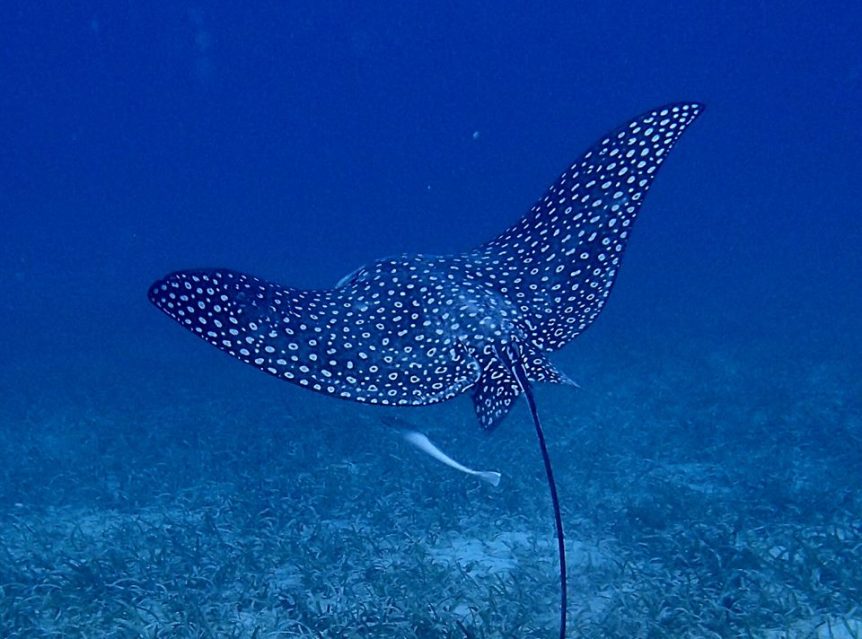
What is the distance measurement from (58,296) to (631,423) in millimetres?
22111

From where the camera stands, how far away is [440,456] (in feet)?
13.6

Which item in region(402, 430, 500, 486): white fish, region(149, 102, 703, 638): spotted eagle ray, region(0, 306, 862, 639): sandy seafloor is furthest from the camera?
region(0, 306, 862, 639): sandy seafloor

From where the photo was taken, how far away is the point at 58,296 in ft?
76.6

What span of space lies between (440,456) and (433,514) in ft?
9.02

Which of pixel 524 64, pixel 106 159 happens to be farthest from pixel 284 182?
pixel 524 64

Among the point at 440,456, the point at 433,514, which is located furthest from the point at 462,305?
the point at 433,514

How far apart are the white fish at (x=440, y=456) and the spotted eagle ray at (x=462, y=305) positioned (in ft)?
0.80

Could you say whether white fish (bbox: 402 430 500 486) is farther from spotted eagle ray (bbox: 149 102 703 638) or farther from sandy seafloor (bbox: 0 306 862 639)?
sandy seafloor (bbox: 0 306 862 639)

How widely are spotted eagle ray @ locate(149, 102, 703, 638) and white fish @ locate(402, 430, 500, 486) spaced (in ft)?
0.80

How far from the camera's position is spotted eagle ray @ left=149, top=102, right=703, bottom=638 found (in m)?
4.42

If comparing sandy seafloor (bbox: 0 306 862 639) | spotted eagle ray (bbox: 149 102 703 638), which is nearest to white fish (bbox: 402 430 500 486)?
spotted eagle ray (bbox: 149 102 703 638)

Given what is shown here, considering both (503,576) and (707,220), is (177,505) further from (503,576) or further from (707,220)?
(707,220)

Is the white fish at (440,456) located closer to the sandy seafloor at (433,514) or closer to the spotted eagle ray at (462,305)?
the spotted eagle ray at (462,305)

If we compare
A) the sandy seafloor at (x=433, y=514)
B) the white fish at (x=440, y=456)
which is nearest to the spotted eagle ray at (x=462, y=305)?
the white fish at (x=440, y=456)
